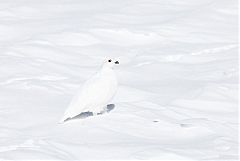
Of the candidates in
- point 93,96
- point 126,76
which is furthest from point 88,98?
point 126,76

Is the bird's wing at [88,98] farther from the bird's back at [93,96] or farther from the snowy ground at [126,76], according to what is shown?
the snowy ground at [126,76]

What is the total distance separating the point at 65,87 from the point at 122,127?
167cm

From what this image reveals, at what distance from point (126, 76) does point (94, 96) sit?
196 cm

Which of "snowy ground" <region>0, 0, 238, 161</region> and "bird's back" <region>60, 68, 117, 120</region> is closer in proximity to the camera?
"snowy ground" <region>0, 0, 238, 161</region>

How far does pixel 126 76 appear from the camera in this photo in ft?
28.1

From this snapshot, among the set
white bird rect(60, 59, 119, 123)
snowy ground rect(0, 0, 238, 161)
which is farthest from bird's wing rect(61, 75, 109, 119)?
snowy ground rect(0, 0, 238, 161)

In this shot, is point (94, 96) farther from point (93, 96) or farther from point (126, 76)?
point (126, 76)

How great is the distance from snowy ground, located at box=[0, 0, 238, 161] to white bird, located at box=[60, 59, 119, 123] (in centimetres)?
9

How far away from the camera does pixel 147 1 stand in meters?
12.5

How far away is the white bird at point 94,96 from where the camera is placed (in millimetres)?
6504

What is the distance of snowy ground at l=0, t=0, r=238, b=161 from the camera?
5.88 m

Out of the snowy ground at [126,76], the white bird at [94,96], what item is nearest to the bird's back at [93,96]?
the white bird at [94,96]

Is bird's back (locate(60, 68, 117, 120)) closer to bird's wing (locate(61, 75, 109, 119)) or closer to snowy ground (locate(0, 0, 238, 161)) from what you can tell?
bird's wing (locate(61, 75, 109, 119))

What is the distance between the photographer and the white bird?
650 cm
